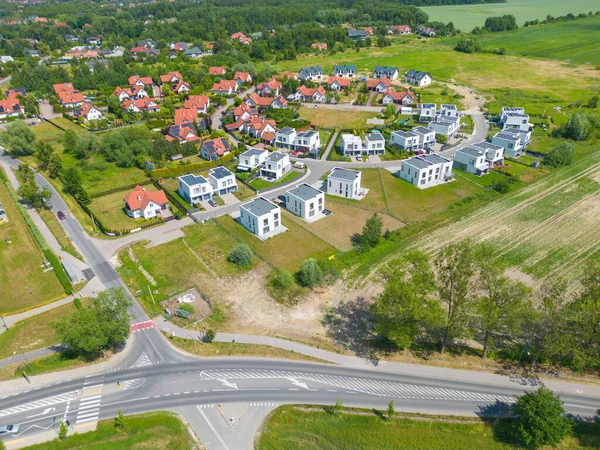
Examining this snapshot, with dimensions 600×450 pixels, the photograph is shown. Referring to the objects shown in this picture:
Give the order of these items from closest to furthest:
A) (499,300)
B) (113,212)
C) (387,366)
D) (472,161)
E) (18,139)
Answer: (499,300), (387,366), (113,212), (472,161), (18,139)

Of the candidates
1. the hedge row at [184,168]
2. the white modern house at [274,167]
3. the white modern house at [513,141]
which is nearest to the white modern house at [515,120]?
the white modern house at [513,141]

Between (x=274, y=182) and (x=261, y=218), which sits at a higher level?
(x=261, y=218)

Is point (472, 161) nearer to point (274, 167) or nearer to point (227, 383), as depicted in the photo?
point (274, 167)

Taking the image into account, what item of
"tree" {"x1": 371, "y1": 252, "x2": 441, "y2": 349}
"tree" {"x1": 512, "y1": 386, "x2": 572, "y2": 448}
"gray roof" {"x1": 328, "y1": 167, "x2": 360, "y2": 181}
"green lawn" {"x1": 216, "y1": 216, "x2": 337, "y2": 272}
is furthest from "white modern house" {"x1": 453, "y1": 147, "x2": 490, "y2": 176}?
"tree" {"x1": 512, "y1": 386, "x2": 572, "y2": 448}

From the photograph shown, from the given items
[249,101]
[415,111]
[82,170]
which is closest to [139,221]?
[82,170]

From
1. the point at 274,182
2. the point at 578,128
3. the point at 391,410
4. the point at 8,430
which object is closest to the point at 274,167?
the point at 274,182

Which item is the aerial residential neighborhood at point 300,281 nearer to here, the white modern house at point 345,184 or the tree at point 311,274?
the tree at point 311,274

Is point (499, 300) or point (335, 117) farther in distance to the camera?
point (335, 117)

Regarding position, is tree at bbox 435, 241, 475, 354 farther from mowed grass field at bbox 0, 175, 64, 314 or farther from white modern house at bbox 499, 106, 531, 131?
white modern house at bbox 499, 106, 531, 131
